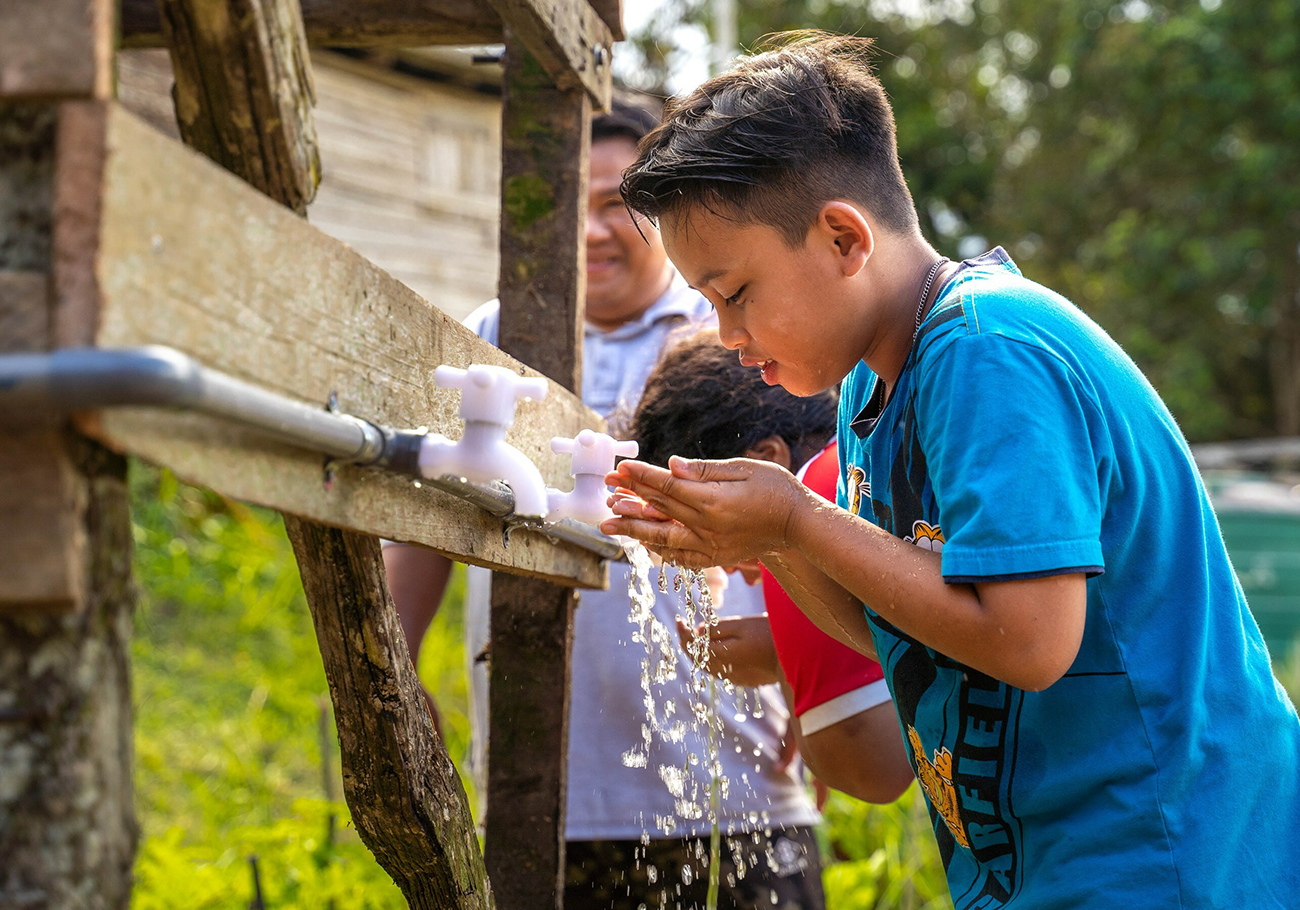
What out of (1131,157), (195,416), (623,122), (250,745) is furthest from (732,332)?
(1131,157)

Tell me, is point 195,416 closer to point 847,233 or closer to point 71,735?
point 71,735

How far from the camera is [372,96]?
7848mm

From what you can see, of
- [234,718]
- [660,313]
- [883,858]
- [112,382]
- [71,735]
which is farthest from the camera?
[234,718]

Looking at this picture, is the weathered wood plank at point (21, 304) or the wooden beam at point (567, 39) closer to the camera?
the weathered wood plank at point (21, 304)

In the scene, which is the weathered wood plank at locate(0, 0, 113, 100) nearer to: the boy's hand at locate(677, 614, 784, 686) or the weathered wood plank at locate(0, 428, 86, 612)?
the weathered wood plank at locate(0, 428, 86, 612)

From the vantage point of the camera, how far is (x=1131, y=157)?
15.6 metres

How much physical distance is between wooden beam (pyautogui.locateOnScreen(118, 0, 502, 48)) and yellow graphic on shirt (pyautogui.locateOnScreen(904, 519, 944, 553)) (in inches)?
45.1

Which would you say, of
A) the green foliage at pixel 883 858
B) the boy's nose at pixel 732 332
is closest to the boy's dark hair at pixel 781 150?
the boy's nose at pixel 732 332

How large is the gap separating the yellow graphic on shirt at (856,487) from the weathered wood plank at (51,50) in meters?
1.15

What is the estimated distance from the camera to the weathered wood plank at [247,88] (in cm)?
112

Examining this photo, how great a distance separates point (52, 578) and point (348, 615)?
0.67m

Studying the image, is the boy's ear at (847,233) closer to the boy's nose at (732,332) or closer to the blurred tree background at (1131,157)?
the boy's nose at (732,332)

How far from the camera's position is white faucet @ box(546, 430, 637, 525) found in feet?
5.28

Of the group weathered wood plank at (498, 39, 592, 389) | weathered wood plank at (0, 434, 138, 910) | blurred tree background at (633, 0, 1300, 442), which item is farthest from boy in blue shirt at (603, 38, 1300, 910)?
blurred tree background at (633, 0, 1300, 442)
